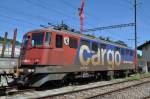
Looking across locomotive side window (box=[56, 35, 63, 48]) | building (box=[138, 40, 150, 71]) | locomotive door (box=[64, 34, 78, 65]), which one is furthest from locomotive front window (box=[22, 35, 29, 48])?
building (box=[138, 40, 150, 71])

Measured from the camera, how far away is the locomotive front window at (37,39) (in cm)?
1494

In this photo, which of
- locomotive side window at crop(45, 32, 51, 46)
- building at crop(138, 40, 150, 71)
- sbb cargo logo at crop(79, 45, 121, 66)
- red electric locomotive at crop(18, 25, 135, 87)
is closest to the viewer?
red electric locomotive at crop(18, 25, 135, 87)

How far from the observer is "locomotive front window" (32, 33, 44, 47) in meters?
14.9

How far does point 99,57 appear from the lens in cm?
1950

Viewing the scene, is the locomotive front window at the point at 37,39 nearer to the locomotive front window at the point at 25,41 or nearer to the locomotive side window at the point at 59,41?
the locomotive front window at the point at 25,41

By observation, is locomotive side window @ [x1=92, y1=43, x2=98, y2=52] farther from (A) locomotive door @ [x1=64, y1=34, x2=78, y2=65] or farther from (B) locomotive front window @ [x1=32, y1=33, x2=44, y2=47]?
(B) locomotive front window @ [x1=32, y1=33, x2=44, y2=47]

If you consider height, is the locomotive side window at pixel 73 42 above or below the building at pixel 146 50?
below

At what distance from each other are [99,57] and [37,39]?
19.2 feet

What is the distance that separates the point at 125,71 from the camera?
85.4 ft

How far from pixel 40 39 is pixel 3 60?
7.43 ft

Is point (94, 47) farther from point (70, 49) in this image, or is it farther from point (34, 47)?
point (34, 47)

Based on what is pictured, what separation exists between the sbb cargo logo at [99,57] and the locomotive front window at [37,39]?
3.04 meters

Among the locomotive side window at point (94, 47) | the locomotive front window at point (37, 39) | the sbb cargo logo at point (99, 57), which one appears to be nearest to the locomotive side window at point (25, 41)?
the locomotive front window at point (37, 39)

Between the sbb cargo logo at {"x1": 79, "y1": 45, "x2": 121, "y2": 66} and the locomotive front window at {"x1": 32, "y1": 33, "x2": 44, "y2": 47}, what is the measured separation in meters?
3.04
